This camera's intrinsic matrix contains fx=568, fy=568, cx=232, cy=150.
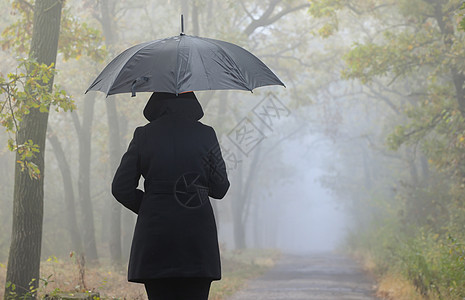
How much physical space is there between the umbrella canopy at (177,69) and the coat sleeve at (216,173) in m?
0.51

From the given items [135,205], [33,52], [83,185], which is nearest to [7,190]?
[83,185]

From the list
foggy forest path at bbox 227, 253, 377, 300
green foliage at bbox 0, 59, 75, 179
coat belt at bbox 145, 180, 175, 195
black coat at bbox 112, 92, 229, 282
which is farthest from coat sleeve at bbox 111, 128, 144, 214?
foggy forest path at bbox 227, 253, 377, 300

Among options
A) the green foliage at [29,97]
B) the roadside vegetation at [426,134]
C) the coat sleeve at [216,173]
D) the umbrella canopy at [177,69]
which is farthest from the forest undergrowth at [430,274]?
the green foliage at [29,97]

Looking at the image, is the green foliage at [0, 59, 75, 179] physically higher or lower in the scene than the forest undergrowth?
higher

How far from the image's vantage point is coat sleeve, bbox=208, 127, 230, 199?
3.96m

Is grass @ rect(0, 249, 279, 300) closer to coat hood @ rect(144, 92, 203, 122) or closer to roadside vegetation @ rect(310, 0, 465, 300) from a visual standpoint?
roadside vegetation @ rect(310, 0, 465, 300)

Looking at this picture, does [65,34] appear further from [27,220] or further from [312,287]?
[312,287]

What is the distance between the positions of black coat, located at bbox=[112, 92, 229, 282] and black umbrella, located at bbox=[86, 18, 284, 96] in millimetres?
356

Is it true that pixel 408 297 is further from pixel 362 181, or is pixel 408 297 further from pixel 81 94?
pixel 362 181

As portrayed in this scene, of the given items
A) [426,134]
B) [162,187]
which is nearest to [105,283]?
[162,187]

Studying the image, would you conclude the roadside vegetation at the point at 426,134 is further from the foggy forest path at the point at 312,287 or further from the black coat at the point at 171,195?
the black coat at the point at 171,195

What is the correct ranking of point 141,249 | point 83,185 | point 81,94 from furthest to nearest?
A: point 81,94
point 83,185
point 141,249

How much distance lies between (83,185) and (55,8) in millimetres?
11926

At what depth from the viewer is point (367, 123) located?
39.3 metres
